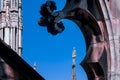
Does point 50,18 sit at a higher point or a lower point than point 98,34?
higher

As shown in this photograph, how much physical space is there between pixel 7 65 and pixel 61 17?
1.44 meters

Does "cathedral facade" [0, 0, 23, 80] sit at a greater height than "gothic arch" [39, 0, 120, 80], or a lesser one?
greater

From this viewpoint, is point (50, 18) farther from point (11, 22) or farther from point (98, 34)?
point (11, 22)

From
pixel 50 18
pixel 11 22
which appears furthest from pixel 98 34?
pixel 11 22

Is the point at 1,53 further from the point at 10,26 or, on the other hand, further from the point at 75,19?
the point at 10,26

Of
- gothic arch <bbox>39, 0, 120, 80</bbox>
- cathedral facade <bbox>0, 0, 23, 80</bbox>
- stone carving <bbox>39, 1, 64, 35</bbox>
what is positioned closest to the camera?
stone carving <bbox>39, 1, 64, 35</bbox>

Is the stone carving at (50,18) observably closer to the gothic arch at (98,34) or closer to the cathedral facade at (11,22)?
the gothic arch at (98,34)

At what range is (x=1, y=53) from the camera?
152 inches

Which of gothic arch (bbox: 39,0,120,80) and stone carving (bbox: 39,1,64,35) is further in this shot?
gothic arch (bbox: 39,0,120,80)

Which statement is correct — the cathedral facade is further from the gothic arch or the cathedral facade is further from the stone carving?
the stone carving

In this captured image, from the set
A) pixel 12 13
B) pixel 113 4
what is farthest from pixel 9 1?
pixel 113 4

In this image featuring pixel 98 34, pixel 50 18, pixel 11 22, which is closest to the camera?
A: pixel 50 18

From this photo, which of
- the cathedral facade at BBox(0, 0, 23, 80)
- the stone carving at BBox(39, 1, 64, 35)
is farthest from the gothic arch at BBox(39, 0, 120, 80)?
the cathedral facade at BBox(0, 0, 23, 80)

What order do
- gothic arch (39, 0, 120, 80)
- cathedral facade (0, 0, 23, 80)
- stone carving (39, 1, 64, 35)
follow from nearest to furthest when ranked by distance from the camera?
stone carving (39, 1, 64, 35), gothic arch (39, 0, 120, 80), cathedral facade (0, 0, 23, 80)
